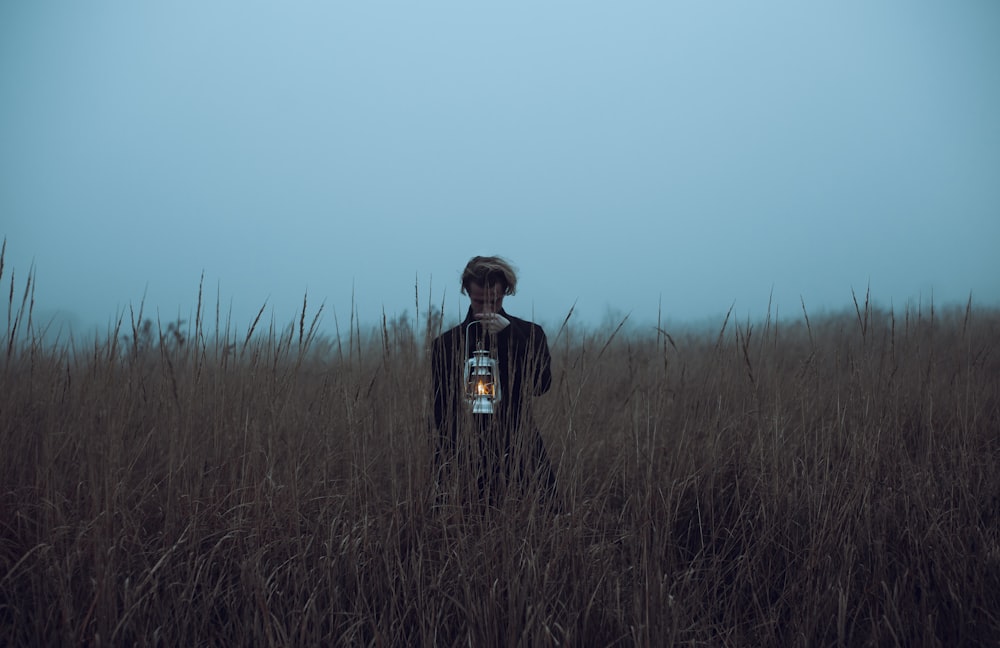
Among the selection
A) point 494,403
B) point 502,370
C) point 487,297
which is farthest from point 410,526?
point 487,297

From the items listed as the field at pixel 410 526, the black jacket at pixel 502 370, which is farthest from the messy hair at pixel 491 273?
the field at pixel 410 526

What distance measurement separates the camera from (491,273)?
230cm

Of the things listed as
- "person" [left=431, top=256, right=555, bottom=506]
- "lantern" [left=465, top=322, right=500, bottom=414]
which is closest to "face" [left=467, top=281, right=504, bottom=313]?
"person" [left=431, top=256, right=555, bottom=506]

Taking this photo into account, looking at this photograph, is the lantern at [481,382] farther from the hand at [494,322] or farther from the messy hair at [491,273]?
the messy hair at [491,273]

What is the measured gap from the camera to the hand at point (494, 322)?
2.15m

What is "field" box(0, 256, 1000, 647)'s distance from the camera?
1619 millimetres

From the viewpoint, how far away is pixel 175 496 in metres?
1.83

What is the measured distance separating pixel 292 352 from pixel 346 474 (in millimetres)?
669

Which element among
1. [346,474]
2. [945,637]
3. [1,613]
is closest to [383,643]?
[346,474]

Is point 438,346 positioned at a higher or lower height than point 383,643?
higher

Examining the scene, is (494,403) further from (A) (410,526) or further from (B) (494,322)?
(A) (410,526)

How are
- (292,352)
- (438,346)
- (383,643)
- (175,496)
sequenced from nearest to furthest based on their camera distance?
(383,643), (175,496), (438,346), (292,352)

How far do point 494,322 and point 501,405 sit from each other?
0.99 ft

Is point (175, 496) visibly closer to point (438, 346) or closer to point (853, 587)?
point (438, 346)
